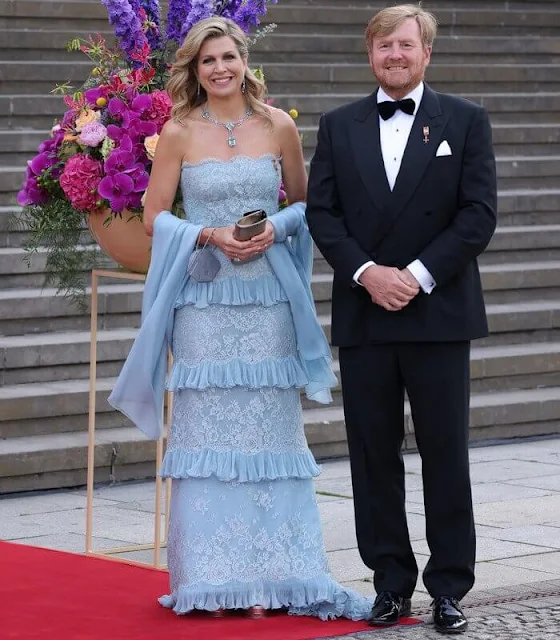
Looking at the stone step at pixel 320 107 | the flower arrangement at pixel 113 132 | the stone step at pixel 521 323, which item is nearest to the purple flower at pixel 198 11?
the flower arrangement at pixel 113 132

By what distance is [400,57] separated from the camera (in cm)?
502

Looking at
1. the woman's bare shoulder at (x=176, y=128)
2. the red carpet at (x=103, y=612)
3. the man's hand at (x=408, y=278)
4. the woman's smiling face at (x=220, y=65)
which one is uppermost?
the woman's smiling face at (x=220, y=65)

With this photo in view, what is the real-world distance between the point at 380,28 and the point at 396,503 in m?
1.54

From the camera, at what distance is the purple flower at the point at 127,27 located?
5.91m

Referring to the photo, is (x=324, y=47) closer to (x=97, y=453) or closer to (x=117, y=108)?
(x=97, y=453)

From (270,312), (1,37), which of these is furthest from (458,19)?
(270,312)

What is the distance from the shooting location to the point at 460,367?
5.13 meters

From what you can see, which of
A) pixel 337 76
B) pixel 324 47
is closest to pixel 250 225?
pixel 337 76

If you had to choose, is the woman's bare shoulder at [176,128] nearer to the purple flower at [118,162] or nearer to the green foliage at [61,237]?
the purple flower at [118,162]

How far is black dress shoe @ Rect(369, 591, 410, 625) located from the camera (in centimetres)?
520

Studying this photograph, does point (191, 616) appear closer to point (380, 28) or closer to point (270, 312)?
point (270, 312)

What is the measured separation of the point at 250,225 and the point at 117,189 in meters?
0.83

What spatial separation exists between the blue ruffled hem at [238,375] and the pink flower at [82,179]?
0.82 metres

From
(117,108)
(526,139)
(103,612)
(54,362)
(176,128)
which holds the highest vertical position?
(526,139)
